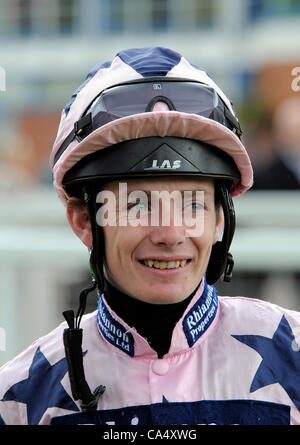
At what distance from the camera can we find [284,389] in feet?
6.04

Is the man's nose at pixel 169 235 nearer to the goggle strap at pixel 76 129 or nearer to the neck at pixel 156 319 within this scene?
the neck at pixel 156 319

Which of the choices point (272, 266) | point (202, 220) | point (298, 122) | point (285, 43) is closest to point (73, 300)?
point (272, 266)

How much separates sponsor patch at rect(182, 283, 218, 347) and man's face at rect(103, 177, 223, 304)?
0.09m

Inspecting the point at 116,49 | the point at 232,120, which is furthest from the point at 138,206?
the point at 116,49

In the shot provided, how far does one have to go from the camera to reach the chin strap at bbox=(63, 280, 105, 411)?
1851 millimetres

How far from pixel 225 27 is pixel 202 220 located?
19.7m

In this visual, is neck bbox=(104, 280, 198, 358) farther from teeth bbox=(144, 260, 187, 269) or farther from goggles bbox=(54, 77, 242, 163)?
goggles bbox=(54, 77, 242, 163)

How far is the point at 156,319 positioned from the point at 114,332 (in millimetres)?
137

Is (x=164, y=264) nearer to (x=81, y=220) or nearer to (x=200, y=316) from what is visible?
(x=200, y=316)

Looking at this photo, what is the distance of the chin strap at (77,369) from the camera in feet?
6.07

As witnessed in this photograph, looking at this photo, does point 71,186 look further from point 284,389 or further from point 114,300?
point 284,389

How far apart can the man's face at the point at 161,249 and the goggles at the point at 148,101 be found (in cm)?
18

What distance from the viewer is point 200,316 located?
1.95m

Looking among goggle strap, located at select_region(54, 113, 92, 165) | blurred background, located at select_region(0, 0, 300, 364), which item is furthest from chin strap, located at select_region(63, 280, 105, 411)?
blurred background, located at select_region(0, 0, 300, 364)
